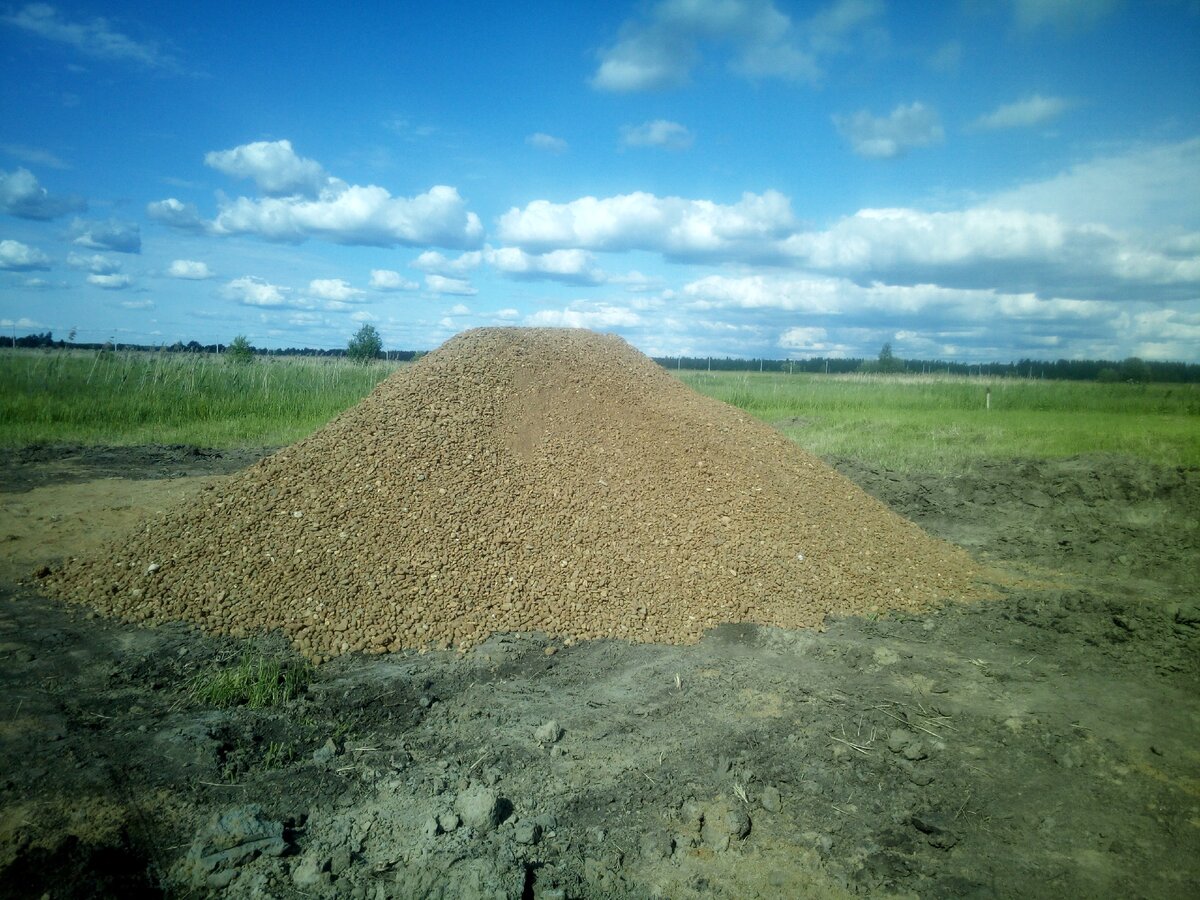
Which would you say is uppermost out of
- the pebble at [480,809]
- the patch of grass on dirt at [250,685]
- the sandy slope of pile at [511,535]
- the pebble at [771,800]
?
the sandy slope of pile at [511,535]

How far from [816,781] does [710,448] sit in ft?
13.0

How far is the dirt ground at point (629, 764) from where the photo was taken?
9.21 ft

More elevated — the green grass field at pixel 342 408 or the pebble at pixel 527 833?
the green grass field at pixel 342 408

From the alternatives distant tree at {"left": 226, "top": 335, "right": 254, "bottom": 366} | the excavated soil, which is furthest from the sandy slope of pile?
distant tree at {"left": 226, "top": 335, "right": 254, "bottom": 366}

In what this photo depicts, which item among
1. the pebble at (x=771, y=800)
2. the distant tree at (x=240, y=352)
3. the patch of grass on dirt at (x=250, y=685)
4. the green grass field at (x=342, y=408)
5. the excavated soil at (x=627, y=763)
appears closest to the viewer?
the excavated soil at (x=627, y=763)

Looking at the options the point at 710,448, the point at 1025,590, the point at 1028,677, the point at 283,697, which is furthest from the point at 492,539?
the point at 1025,590

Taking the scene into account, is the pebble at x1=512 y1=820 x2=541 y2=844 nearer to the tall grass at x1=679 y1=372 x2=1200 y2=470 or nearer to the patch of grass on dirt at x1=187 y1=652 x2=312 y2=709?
the patch of grass on dirt at x1=187 y1=652 x2=312 y2=709

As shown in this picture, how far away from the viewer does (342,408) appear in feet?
58.3

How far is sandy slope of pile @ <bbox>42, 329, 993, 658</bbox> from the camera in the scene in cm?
517

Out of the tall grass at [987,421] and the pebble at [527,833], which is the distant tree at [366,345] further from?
the pebble at [527,833]

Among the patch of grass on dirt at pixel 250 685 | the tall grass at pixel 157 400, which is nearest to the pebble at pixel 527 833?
the patch of grass on dirt at pixel 250 685

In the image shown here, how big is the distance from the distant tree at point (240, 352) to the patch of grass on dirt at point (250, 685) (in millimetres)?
20885

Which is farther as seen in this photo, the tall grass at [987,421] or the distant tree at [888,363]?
the distant tree at [888,363]

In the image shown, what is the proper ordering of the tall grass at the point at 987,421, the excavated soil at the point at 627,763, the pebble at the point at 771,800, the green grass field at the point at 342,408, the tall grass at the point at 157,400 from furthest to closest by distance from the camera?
the tall grass at the point at 157,400, the green grass field at the point at 342,408, the tall grass at the point at 987,421, the pebble at the point at 771,800, the excavated soil at the point at 627,763
